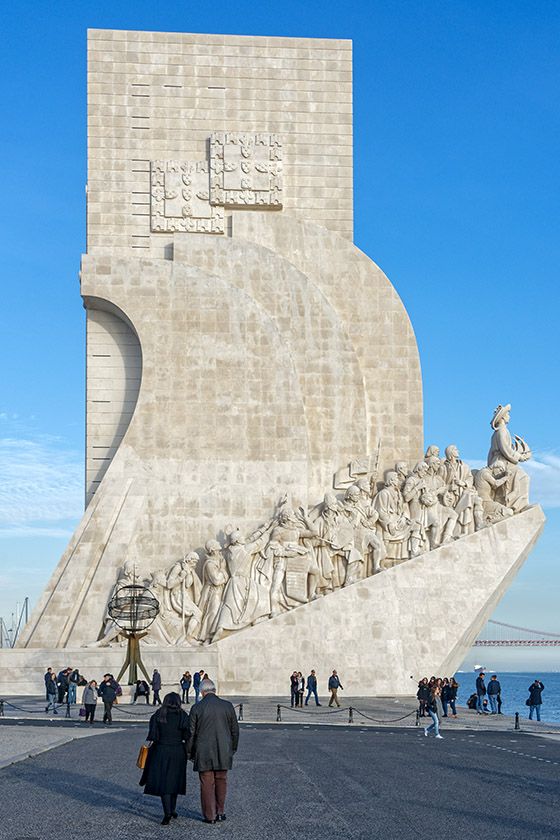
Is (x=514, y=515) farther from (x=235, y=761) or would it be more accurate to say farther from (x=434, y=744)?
(x=235, y=761)

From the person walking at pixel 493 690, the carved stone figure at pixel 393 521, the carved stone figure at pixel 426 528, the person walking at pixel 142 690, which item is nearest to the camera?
the person walking at pixel 142 690

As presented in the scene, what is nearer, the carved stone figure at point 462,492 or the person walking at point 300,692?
the person walking at point 300,692

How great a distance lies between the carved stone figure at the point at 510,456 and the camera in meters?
19.4

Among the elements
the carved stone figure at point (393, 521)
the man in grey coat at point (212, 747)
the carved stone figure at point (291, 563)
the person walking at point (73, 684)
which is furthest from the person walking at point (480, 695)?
the man in grey coat at point (212, 747)

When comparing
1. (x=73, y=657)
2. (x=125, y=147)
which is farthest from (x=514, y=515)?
(x=125, y=147)

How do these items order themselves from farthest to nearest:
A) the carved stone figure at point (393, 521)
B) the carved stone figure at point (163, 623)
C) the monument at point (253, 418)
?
the carved stone figure at point (393, 521), the monument at point (253, 418), the carved stone figure at point (163, 623)

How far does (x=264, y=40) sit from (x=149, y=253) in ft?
17.8

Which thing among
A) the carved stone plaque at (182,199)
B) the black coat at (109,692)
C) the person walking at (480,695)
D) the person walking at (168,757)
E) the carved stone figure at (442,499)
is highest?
the carved stone plaque at (182,199)

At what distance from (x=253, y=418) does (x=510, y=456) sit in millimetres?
4948

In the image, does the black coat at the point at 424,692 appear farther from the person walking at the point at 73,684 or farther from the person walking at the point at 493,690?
the person walking at the point at 73,684

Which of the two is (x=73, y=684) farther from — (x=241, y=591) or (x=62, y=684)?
(x=241, y=591)

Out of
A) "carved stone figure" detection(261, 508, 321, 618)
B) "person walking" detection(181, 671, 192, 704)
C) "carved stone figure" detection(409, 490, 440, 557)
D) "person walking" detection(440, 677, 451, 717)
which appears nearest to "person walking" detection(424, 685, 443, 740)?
"person walking" detection(440, 677, 451, 717)

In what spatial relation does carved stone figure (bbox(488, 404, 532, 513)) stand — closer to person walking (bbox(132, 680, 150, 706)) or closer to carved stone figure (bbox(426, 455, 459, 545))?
carved stone figure (bbox(426, 455, 459, 545))

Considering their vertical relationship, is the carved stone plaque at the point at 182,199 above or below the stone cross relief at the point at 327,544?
above
